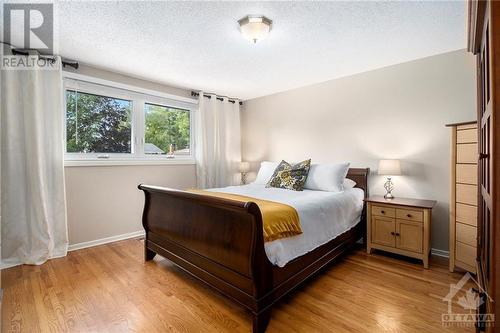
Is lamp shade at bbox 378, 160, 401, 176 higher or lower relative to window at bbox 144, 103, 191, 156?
lower

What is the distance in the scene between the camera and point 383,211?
268 cm

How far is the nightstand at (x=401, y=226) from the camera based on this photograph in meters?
2.42

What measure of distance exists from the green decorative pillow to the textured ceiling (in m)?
1.27

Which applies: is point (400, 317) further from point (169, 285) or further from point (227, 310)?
point (169, 285)

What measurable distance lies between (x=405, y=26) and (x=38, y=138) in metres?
3.74

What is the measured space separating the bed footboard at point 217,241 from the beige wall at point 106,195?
104 centimetres

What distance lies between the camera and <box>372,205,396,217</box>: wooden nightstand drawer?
8.57 feet

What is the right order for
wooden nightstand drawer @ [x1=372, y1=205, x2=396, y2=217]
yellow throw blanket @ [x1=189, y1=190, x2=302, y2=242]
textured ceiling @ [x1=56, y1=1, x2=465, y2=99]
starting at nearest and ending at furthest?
yellow throw blanket @ [x1=189, y1=190, x2=302, y2=242]
textured ceiling @ [x1=56, y1=1, x2=465, y2=99]
wooden nightstand drawer @ [x1=372, y1=205, x2=396, y2=217]

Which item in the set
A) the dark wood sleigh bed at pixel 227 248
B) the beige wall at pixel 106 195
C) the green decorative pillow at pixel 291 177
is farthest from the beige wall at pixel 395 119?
the beige wall at pixel 106 195

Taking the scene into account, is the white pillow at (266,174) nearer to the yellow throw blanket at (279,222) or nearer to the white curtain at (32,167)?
the yellow throw blanket at (279,222)

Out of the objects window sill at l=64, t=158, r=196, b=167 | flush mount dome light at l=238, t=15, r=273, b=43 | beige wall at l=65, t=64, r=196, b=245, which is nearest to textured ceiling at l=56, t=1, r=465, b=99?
flush mount dome light at l=238, t=15, r=273, b=43

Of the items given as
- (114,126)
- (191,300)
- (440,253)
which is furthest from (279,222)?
(114,126)

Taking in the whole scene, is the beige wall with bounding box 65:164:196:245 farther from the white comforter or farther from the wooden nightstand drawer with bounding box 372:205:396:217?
the wooden nightstand drawer with bounding box 372:205:396:217

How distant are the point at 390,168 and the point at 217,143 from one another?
269cm
